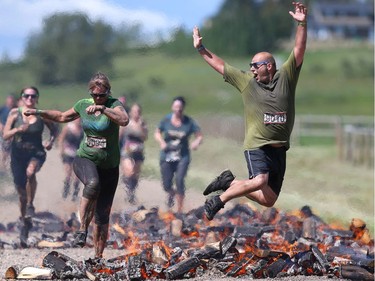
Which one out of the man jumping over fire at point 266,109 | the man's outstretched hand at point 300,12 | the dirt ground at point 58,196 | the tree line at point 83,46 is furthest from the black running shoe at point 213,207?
the tree line at point 83,46

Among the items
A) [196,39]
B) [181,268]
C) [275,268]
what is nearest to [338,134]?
Result: [196,39]

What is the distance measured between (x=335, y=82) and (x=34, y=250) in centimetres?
6032

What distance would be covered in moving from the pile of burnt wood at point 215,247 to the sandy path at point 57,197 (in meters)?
0.96

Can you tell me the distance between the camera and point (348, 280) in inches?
416

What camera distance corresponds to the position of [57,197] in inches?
685

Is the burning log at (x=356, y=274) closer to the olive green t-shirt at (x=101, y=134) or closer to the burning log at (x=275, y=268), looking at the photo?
the burning log at (x=275, y=268)

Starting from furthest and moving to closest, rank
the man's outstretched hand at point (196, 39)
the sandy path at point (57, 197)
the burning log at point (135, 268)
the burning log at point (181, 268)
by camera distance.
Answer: the sandy path at point (57, 197), the man's outstretched hand at point (196, 39), the burning log at point (181, 268), the burning log at point (135, 268)

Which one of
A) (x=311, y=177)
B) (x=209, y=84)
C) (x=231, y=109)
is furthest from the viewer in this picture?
(x=209, y=84)

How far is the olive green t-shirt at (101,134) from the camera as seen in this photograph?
10695 mm

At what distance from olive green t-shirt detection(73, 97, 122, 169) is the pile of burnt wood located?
992 millimetres

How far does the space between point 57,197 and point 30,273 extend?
7.21 metres

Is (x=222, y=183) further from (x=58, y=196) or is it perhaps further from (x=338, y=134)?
(x=338, y=134)

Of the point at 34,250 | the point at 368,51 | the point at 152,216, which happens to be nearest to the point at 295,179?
the point at 152,216

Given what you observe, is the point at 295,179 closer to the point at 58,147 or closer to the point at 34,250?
the point at 58,147
